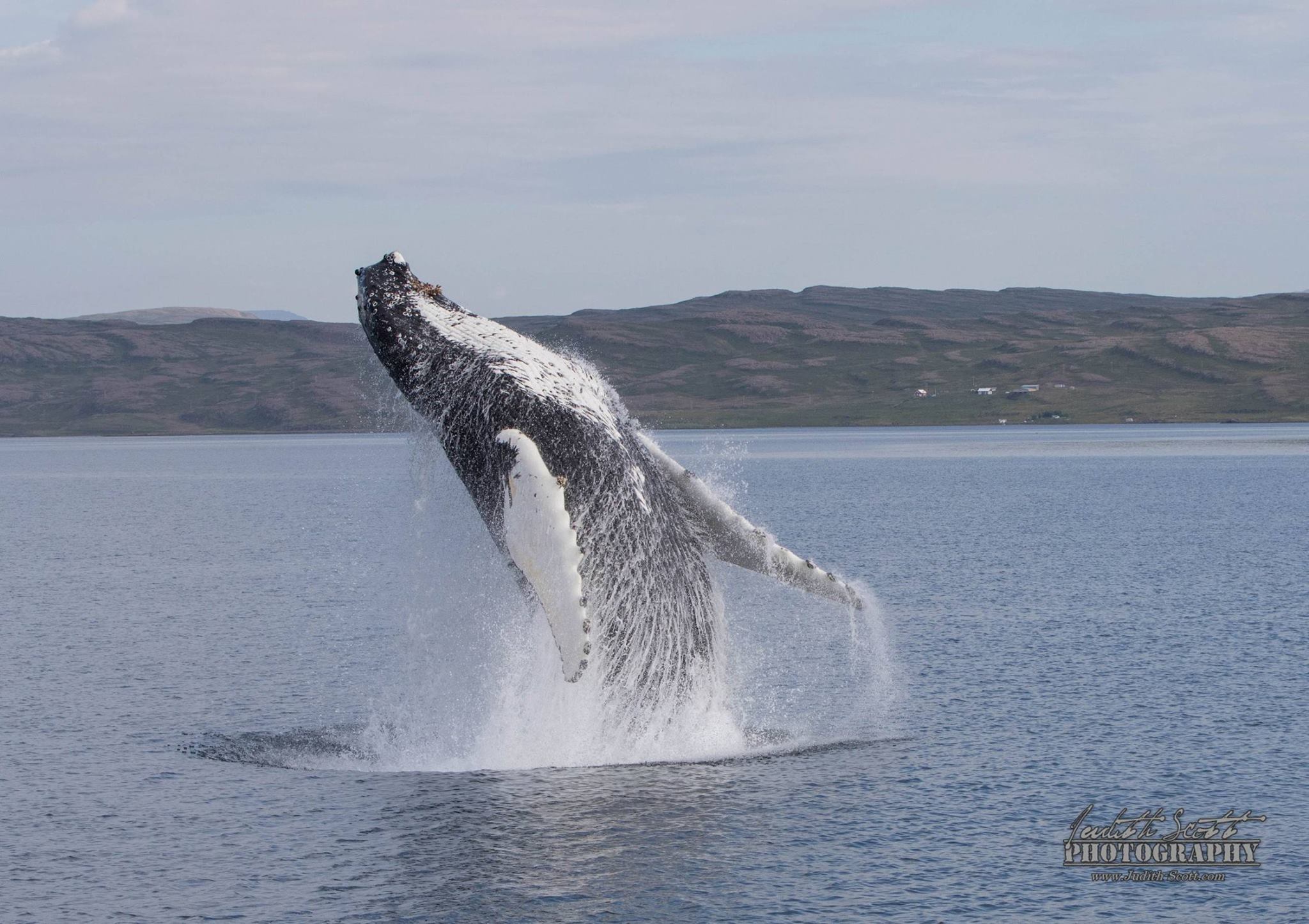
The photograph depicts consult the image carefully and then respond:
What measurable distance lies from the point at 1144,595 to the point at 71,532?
49.7 meters

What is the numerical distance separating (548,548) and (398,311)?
4.00 meters

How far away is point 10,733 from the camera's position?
2308cm

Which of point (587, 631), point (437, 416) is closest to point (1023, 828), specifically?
point (587, 631)

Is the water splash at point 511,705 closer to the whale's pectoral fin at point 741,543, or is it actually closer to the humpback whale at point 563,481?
the humpback whale at point 563,481

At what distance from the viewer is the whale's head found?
55.5ft

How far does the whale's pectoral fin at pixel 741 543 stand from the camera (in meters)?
18.2

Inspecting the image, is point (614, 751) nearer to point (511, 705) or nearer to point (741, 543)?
point (511, 705)

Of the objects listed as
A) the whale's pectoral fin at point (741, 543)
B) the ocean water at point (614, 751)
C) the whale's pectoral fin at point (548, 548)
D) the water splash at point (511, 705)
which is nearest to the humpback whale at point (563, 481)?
the whale's pectoral fin at point (548, 548)

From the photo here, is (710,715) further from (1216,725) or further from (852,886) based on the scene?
(1216,725)

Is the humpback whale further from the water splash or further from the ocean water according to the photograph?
the ocean water

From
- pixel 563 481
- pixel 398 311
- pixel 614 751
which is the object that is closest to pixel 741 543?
pixel 614 751

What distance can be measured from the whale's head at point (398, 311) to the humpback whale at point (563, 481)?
0.06 feet

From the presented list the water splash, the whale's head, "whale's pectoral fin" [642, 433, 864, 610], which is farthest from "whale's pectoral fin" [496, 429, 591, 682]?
"whale's pectoral fin" [642, 433, 864, 610]

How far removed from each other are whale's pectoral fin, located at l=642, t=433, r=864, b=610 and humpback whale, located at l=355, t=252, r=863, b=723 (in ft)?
1.54
